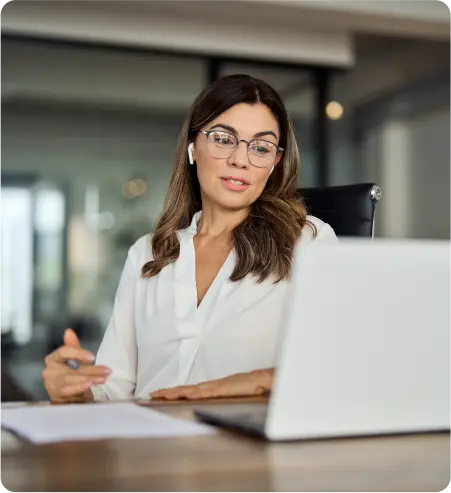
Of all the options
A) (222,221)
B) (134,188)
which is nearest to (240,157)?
(222,221)

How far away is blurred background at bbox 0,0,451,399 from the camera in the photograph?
17.9ft

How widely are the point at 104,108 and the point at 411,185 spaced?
2.64 m

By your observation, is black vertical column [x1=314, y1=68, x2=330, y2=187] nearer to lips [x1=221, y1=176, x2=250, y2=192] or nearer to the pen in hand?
lips [x1=221, y1=176, x2=250, y2=192]

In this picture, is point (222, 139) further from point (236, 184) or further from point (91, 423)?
point (91, 423)

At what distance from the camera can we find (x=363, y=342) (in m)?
0.92

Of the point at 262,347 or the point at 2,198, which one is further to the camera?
the point at 2,198

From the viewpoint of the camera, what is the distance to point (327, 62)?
6.23 m

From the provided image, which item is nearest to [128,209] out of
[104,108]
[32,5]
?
[104,108]

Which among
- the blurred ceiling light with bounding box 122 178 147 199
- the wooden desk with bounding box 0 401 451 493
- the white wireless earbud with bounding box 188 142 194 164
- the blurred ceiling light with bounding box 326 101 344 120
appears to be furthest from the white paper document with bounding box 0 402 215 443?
the blurred ceiling light with bounding box 326 101 344 120

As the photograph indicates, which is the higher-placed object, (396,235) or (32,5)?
(32,5)

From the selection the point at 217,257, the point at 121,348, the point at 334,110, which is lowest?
the point at 121,348

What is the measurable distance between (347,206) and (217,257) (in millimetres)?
352

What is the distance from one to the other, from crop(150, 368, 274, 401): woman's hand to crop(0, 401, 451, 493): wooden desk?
1.31 ft

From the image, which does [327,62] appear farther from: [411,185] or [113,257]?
[113,257]
